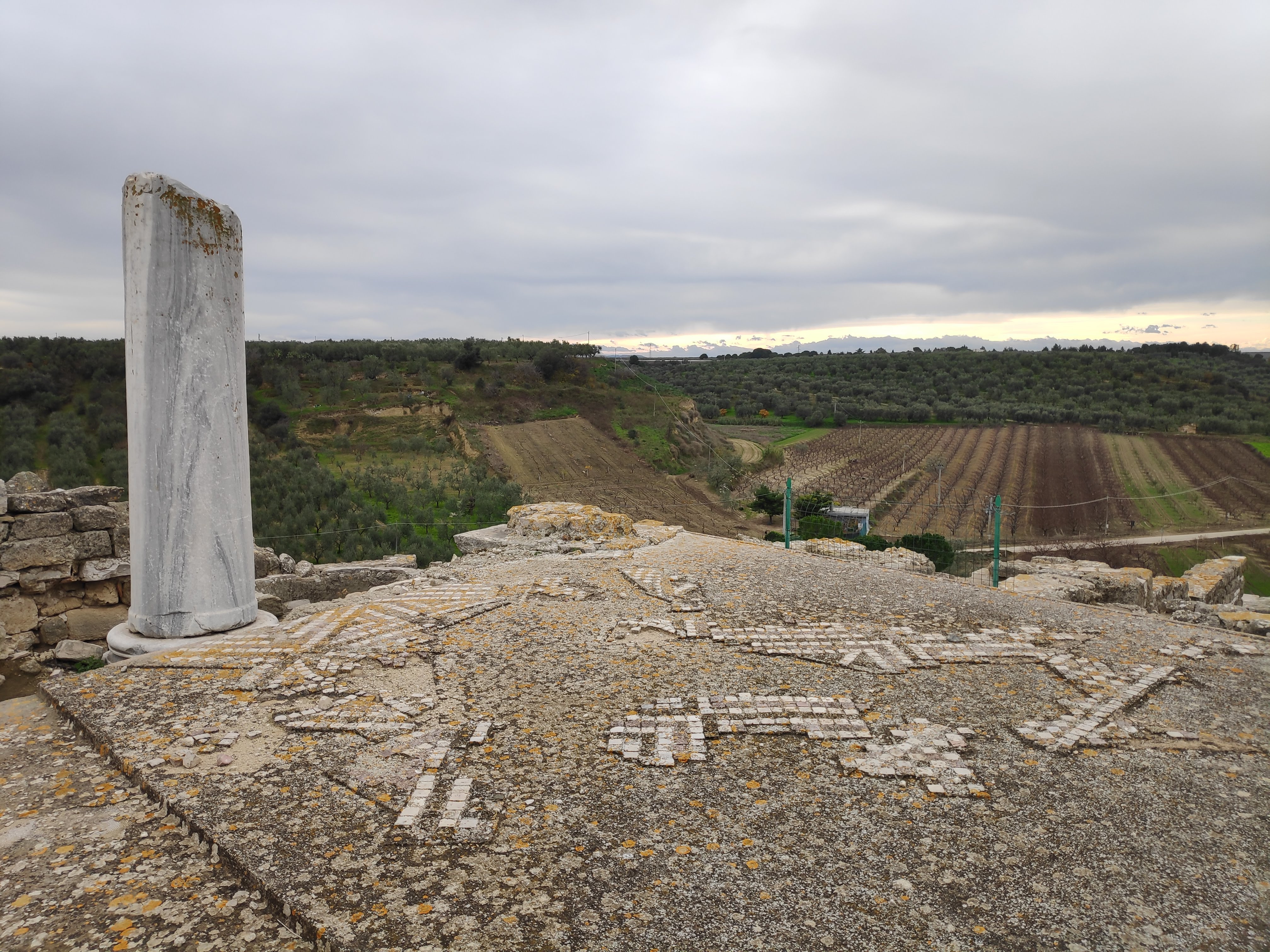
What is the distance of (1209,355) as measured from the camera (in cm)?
5484

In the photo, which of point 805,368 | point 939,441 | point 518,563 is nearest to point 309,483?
point 518,563

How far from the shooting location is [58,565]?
7.04m

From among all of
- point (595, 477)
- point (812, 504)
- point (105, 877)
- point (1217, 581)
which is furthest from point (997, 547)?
point (595, 477)

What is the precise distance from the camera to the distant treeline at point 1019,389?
4303 centimetres

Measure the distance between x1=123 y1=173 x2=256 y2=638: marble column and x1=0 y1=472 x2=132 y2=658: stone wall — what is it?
1.25m

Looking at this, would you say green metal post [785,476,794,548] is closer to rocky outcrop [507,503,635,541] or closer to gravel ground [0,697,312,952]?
rocky outcrop [507,503,635,541]

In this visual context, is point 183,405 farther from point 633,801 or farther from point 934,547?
point 934,547

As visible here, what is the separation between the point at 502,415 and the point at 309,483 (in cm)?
1849

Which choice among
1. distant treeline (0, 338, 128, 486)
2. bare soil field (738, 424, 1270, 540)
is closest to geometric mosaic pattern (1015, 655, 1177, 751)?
bare soil field (738, 424, 1270, 540)

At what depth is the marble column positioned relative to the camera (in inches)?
217

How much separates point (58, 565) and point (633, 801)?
6647 millimetres

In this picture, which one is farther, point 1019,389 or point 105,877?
point 1019,389

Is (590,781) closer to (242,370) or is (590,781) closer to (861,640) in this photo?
(861,640)

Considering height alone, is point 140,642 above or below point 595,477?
above
